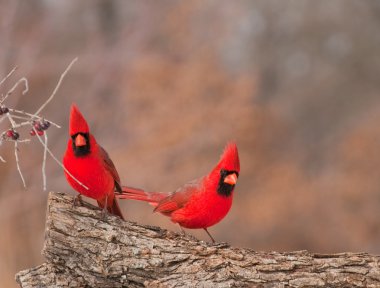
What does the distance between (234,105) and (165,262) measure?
4.69 m

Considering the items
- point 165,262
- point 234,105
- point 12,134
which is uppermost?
point 234,105

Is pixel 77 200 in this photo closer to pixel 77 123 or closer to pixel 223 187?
pixel 77 123

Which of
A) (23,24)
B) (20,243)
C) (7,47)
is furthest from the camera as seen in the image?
(23,24)

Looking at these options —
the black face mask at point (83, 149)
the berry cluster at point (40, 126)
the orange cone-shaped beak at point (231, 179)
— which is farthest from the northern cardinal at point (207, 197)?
the berry cluster at point (40, 126)

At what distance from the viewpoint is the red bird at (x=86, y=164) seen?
3.42m

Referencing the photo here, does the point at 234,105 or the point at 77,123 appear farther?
the point at 234,105

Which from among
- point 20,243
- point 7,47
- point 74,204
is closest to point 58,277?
point 74,204

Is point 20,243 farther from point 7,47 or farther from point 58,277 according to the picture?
point 58,277

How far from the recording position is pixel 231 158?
351 cm

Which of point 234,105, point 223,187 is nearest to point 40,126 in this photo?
point 223,187

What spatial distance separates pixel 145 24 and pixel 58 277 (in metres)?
5.97

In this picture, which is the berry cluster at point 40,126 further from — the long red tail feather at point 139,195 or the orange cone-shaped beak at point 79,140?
the long red tail feather at point 139,195

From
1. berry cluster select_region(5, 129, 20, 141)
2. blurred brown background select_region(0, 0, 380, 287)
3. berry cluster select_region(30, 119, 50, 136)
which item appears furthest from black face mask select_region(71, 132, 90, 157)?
blurred brown background select_region(0, 0, 380, 287)

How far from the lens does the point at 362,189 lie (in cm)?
765
